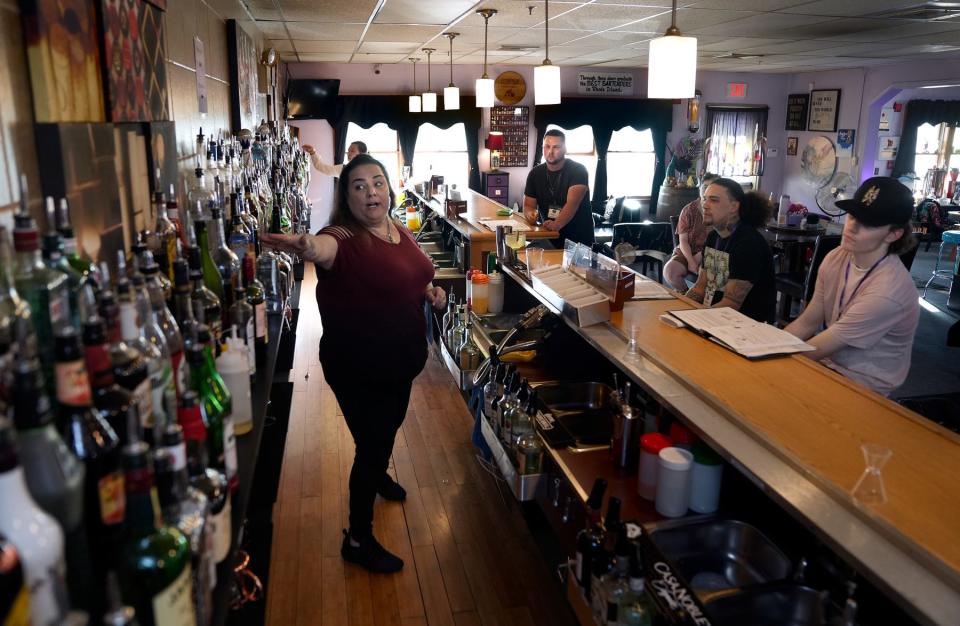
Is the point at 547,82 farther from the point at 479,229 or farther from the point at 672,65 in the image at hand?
the point at 672,65

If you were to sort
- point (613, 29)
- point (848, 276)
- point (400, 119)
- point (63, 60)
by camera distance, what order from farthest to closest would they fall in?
1. point (400, 119)
2. point (613, 29)
3. point (848, 276)
4. point (63, 60)

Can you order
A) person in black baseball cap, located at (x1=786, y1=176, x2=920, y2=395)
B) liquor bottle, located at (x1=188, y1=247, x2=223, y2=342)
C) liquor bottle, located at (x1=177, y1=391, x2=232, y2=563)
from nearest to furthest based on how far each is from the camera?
liquor bottle, located at (x1=177, y1=391, x2=232, y2=563) → liquor bottle, located at (x1=188, y1=247, x2=223, y2=342) → person in black baseball cap, located at (x1=786, y1=176, x2=920, y2=395)

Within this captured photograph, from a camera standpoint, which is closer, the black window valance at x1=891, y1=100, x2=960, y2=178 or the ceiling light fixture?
the ceiling light fixture

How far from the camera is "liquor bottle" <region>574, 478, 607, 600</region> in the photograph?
1.81 metres

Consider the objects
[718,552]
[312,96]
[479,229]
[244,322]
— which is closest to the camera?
[244,322]

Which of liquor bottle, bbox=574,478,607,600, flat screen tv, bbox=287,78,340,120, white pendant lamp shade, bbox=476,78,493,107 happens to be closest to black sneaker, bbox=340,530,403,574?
liquor bottle, bbox=574,478,607,600

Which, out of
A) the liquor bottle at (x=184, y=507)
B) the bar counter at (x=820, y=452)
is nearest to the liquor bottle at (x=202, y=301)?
the liquor bottle at (x=184, y=507)

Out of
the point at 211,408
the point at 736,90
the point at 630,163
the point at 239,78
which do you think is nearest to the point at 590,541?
the point at 211,408

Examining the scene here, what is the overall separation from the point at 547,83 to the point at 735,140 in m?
8.39

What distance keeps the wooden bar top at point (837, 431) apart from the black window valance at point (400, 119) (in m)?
8.75

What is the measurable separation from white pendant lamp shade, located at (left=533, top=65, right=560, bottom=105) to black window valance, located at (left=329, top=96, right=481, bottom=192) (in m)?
6.01

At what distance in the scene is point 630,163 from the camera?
11.9 metres

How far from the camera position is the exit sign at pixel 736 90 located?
37.9ft

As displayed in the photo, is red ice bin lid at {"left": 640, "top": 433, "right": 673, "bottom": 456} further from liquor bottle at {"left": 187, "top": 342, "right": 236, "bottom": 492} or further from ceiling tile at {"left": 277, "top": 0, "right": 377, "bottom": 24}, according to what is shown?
ceiling tile at {"left": 277, "top": 0, "right": 377, "bottom": 24}
